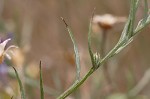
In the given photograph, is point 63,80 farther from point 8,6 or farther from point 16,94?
point 8,6

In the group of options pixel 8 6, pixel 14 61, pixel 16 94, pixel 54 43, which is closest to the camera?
pixel 16 94

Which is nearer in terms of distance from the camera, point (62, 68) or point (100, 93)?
point (100, 93)

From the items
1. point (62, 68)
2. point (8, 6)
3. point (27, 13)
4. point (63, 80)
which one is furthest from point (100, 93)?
point (8, 6)

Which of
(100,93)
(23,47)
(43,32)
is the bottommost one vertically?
(43,32)

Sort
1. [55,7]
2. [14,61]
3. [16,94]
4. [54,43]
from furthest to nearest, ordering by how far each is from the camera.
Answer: [55,7] < [54,43] < [14,61] < [16,94]

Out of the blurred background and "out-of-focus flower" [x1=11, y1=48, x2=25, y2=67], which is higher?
"out-of-focus flower" [x1=11, y1=48, x2=25, y2=67]

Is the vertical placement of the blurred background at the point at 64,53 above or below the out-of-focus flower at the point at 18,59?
below

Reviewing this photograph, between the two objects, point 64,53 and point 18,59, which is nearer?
point 18,59

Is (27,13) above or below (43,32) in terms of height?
above
